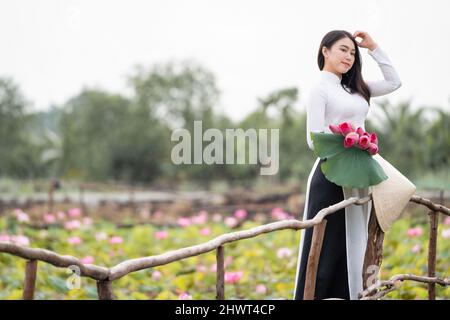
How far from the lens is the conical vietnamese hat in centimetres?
221

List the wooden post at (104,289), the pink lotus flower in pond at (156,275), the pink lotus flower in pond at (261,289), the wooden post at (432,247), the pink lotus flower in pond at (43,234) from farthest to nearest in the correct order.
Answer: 1. the pink lotus flower in pond at (43,234)
2. the pink lotus flower in pond at (156,275)
3. the pink lotus flower in pond at (261,289)
4. the wooden post at (432,247)
5. the wooden post at (104,289)

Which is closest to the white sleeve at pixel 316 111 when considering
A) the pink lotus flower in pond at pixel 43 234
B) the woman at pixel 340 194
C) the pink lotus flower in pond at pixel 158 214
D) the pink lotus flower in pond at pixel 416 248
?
the woman at pixel 340 194

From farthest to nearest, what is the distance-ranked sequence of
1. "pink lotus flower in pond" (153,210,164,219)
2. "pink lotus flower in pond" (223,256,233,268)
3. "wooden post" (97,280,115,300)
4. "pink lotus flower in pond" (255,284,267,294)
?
1. "pink lotus flower in pond" (153,210,164,219)
2. "pink lotus flower in pond" (223,256,233,268)
3. "pink lotus flower in pond" (255,284,267,294)
4. "wooden post" (97,280,115,300)

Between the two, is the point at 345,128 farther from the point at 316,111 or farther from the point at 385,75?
the point at 385,75

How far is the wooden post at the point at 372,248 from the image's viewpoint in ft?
7.48

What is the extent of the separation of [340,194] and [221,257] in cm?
57

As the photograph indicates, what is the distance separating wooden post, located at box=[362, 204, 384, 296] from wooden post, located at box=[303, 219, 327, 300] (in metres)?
0.26

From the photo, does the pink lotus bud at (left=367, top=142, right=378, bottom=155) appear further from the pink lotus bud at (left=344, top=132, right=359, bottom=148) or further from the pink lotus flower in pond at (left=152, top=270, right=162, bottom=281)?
the pink lotus flower in pond at (left=152, top=270, right=162, bottom=281)

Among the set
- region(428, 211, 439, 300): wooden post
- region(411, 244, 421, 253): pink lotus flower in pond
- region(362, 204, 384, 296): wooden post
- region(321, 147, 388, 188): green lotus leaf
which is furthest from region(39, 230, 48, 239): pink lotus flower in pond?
region(321, 147, 388, 188): green lotus leaf

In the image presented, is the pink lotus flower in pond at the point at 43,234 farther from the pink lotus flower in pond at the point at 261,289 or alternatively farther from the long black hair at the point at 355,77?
the long black hair at the point at 355,77

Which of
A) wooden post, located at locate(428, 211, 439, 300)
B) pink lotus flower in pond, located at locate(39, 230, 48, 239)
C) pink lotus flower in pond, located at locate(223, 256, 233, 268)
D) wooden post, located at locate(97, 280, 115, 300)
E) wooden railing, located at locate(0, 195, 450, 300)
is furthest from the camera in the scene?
pink lotus flower in pond, located at locate(39, 230, 48, 239)

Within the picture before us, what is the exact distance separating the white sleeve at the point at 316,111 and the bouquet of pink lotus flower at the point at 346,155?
6cm

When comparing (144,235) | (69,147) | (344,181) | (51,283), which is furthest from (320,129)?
(69,147)
